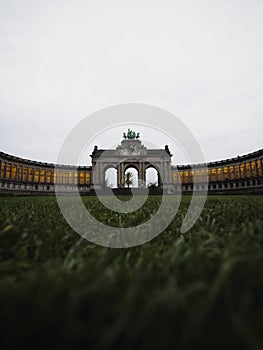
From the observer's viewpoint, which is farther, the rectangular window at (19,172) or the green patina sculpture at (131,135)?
the green patina sculpture at (131,135)

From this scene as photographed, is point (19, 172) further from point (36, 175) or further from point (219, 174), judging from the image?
point (219, 174)

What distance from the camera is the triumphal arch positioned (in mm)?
77250

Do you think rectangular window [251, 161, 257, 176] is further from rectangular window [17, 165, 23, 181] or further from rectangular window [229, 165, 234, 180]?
rectangular window [17, 165, 23, 181]

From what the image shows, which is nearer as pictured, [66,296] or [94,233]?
[66,296]

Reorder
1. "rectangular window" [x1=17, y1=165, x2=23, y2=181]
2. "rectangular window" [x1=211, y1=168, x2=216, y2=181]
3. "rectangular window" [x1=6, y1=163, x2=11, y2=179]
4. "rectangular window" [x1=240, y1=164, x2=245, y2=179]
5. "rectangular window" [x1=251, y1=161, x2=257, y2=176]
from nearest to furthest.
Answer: "rectangular window" [x1=251, y1=161, x2=257, y2=176], "rectangular window" [x1=6, y1=163, x2=11, y2=179], "rectangular window" [x1=17, y1=165, x2=23, y2=181], "rectangular window" [x1=240, y1=164, x2=245, y2=179], "rectangular window" [x1=211, y1=168, x2=216, y2=181]

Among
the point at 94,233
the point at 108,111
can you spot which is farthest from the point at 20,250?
the point at 108,111

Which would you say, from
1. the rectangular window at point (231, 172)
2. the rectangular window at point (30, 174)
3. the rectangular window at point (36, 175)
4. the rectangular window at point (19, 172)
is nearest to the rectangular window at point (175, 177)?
the rectangular window at point (231, 172)

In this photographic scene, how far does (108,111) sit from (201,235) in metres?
5.86

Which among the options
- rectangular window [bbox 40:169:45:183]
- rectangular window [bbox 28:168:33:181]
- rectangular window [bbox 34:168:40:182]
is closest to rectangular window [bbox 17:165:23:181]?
rectangular window [bbox 28:168:33:181]

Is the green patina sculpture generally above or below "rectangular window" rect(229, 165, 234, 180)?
above

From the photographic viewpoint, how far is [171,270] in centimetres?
136

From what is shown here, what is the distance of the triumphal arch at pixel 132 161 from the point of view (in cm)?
7725

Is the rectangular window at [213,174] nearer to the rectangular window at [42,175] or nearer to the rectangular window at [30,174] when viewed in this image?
the rectangular window at [42,175]

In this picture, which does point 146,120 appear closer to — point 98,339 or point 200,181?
point 98,339
